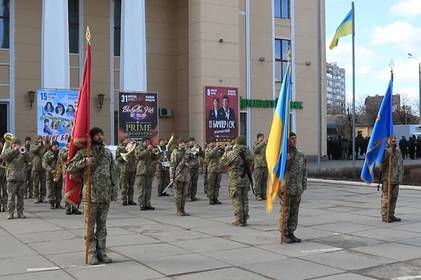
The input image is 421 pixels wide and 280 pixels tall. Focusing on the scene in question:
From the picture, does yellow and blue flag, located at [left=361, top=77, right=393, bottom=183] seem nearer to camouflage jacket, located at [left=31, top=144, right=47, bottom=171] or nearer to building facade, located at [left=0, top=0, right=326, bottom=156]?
camouflage jacket, located at [left=31, top=144, right=47, bottom=171]

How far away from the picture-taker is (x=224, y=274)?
25.8ft

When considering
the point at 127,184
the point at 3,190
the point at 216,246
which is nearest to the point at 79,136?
the point at 216,246

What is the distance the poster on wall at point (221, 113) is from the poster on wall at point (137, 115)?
5.66 meters

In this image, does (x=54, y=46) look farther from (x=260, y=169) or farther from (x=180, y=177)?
(x=180, y=177)

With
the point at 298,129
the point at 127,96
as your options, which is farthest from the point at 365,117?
the point at 127,96

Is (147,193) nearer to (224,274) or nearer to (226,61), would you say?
(224,274)

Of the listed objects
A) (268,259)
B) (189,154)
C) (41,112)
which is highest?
(41,112)

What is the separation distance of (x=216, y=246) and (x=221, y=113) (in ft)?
67.1

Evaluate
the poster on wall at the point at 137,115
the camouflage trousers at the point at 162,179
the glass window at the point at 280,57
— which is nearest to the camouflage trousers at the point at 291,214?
the camouflage trousers at the point at 162,179

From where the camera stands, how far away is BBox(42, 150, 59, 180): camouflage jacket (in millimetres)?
15852

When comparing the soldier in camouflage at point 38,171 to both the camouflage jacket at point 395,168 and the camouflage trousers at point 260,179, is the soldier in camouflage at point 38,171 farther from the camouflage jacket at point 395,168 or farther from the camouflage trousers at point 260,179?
the camouflage jacket at point 395,168

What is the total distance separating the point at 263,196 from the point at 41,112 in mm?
8857

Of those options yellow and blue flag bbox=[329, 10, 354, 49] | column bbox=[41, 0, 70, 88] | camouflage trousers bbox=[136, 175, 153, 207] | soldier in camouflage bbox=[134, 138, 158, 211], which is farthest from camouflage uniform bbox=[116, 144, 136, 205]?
yellow and blue flag bbox=[329, 10, 354, 49]

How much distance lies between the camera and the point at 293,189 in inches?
410
